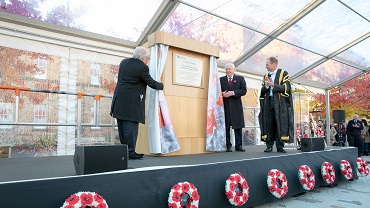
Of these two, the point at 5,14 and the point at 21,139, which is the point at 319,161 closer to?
the point at 21,139

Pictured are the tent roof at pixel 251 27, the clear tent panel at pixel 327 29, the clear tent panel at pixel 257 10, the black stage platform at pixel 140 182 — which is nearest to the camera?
the black stage platform at pixel 140 182

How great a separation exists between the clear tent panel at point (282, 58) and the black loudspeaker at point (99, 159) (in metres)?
6.49

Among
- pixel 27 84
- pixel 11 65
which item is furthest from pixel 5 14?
pixel 27 84

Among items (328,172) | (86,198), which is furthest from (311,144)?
(86,198)

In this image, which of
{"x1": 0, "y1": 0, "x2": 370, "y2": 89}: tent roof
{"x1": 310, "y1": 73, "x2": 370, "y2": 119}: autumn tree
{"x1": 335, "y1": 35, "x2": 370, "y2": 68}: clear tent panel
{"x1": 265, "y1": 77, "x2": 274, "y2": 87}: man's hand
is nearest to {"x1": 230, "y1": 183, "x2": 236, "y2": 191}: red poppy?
{"x1": 265, "y1": 77, "x2": 274, "y2": 87}: man's hand

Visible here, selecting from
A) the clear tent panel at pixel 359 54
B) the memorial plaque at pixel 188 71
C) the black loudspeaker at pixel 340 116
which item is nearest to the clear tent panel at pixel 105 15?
the memorial plaque at pixel 188 71

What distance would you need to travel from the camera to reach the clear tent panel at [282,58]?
7824mm

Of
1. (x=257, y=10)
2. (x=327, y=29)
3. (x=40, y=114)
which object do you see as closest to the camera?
(x=40, y=114)

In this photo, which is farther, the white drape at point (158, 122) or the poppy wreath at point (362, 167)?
the poppy wreath at point (362, 167)

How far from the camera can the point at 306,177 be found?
3.20 m

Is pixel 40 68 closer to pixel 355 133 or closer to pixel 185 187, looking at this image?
pixel 185 187

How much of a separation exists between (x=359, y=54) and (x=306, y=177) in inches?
320

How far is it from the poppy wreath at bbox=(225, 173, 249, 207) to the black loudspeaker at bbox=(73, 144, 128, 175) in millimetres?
932

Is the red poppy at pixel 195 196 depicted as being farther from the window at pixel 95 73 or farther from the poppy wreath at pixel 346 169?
the window at pixel 95 73
